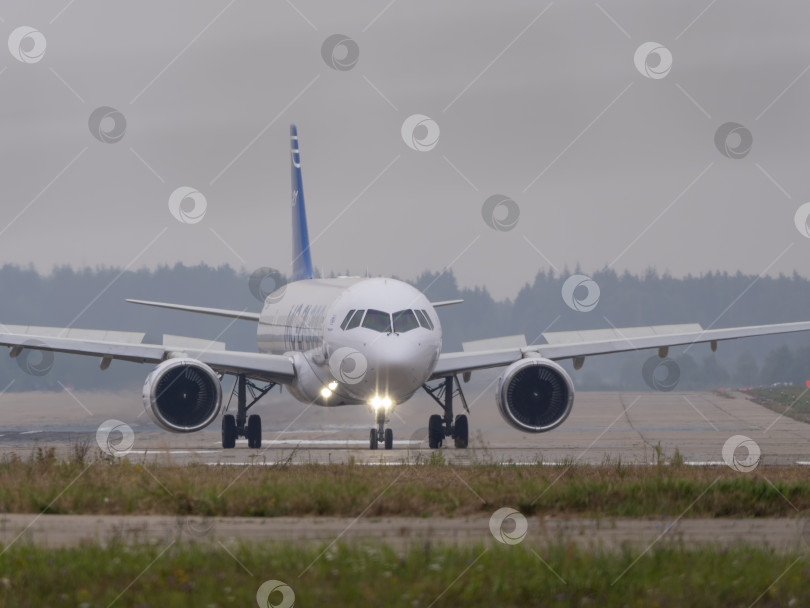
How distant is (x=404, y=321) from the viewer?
25891 mm

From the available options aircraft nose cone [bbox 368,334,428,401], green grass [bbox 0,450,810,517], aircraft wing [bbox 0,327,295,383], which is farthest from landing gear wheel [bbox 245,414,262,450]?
green grass [bbox 0,450,810,517]

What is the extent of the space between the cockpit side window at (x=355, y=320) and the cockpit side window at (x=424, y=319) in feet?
3.62

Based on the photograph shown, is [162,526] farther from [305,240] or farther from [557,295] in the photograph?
[557,295]

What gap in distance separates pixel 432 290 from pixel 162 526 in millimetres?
65163

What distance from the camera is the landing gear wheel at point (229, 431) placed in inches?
1164

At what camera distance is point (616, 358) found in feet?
264

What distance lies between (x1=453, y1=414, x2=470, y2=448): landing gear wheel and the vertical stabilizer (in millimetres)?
11017

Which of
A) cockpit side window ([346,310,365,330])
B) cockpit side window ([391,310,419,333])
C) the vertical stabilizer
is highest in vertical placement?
the vertical stabilizer

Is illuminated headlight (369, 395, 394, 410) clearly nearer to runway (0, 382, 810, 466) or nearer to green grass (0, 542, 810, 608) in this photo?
runway (0, 382, 810, 466)

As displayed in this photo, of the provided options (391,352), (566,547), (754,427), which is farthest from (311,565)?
(754,427)

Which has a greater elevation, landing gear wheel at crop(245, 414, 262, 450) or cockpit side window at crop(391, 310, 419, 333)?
cockpit side window at crop(391, 310, 419, 333)

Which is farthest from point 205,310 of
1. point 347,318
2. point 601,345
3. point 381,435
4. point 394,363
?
point 601,345

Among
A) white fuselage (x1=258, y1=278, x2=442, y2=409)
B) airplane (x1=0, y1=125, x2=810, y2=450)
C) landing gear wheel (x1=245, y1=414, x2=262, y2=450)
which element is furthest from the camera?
landing gear wheel (x1=245, y1=414, x2=262, y2=450)

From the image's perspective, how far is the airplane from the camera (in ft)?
84.1
